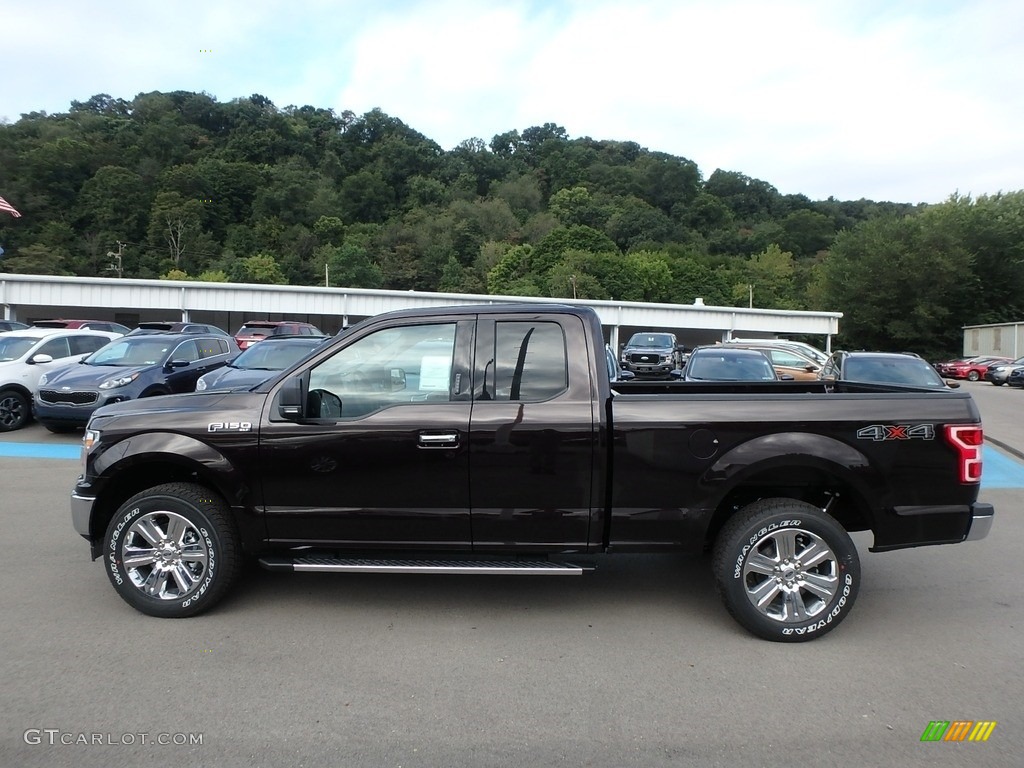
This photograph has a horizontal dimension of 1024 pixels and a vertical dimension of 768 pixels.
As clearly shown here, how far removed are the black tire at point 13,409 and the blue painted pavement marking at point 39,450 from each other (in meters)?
1.29

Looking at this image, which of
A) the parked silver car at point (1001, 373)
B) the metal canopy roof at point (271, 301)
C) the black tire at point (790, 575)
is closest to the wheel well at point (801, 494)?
the black tire at point (790, 575)

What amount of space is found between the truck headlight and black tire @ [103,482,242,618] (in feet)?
25.3

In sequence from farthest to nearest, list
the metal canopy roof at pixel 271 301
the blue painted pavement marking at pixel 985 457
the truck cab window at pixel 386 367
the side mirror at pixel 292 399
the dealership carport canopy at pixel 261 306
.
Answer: the dealership carport canopy at pixel 261 306, the metal canopy roof at pixel 271 301, the blue painted pavement marking at pixel 985 457, the truck cab window at pixel 386 367, the side mirror at pixel 292 399

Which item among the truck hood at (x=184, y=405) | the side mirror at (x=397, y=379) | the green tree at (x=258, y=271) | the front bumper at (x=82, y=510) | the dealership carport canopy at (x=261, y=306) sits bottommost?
the front bumper at (x=82, y=510)

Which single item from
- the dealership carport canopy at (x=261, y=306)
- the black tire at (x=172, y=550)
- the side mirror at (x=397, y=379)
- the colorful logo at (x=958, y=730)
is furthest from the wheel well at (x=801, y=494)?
the dealership carport canopy at (x=261, y=306)

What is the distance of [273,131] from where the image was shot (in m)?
116

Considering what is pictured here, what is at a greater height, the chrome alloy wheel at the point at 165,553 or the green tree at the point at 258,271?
the green tree at the point at 258,271

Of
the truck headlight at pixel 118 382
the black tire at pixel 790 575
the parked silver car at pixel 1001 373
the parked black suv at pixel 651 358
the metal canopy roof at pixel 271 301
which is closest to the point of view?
the black tire at pixel 790 575

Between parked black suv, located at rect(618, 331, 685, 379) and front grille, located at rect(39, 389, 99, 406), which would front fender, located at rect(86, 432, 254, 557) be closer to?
front grille, located at rect(39, 389, 99, 406)

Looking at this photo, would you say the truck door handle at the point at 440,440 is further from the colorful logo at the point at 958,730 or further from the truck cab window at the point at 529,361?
the colorful logo at the point at 958,730

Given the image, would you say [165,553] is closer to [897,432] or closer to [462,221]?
[897,432]

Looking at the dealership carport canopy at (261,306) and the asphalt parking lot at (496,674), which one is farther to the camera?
the dealership carport canopy at (261,306)

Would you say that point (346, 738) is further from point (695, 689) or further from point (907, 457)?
point (907, 457)

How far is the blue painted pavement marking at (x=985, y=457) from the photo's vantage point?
32.0ft
